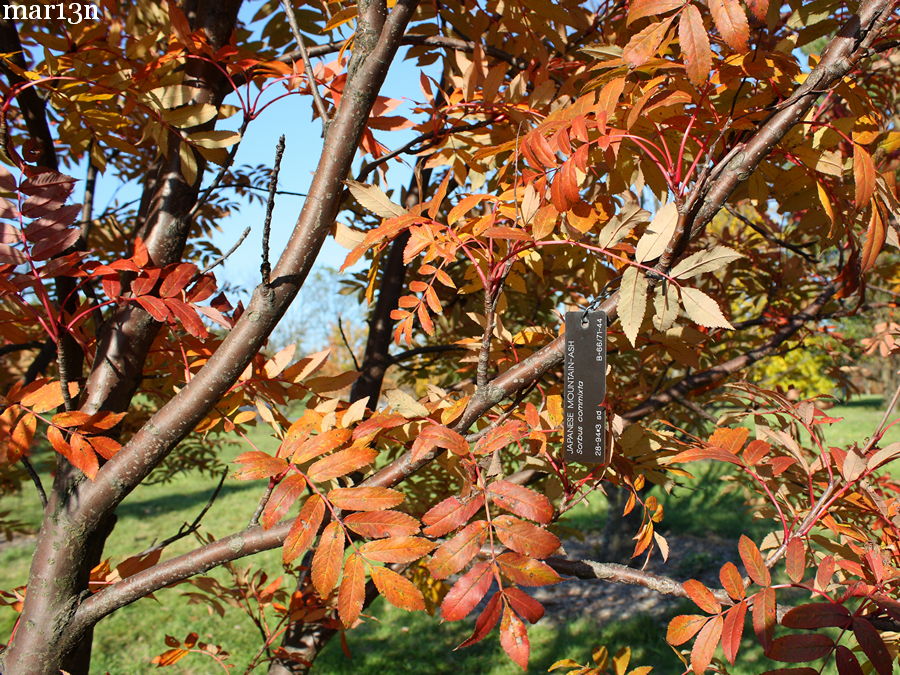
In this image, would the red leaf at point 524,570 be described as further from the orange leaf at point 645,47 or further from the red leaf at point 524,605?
the orange leaf at point 645,47

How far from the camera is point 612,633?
14.5 ft

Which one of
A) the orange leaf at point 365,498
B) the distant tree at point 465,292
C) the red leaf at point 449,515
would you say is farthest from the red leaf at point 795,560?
the orange leaf at point 365,498

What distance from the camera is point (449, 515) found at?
→ 0.84 m

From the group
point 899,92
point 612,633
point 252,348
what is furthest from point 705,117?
point 612,633

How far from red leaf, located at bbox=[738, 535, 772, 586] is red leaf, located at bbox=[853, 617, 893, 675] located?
11cm

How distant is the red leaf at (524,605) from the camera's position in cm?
77

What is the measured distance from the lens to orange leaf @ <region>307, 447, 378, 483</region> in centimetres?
88

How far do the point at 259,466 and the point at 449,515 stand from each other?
0.99 feet

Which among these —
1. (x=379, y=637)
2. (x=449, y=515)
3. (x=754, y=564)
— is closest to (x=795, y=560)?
(x=754, y=564)

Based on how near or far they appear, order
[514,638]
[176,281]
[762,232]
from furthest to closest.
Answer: [762,232], [176,281], [514,638]

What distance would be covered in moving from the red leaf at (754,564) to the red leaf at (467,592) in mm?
377

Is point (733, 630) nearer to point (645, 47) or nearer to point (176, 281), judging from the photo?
point (645, 47)

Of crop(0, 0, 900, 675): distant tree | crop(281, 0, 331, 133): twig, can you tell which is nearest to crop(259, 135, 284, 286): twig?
crop(0, 0, 900, 675): distant tree

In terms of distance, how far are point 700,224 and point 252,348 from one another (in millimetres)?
791
